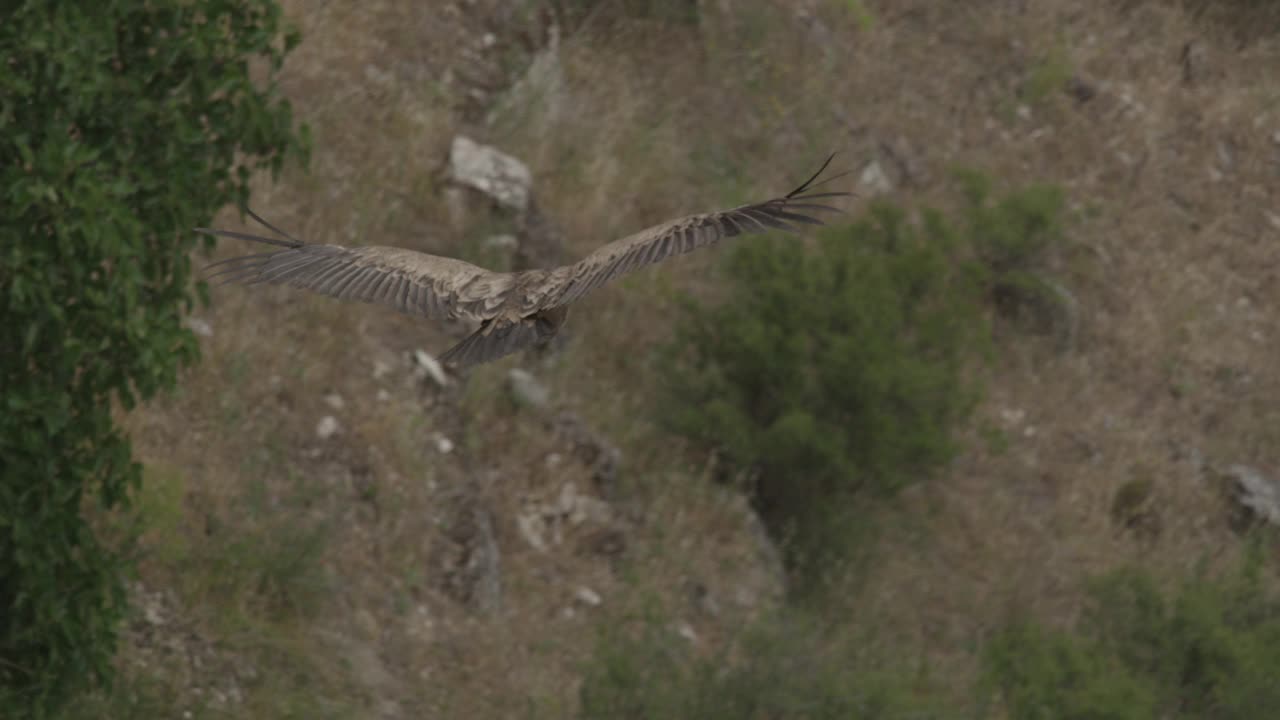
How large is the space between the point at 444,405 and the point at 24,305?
4.68m

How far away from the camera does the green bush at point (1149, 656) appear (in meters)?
10.9

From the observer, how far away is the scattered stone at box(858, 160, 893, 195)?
15000mm

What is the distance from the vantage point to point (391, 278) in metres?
5.69

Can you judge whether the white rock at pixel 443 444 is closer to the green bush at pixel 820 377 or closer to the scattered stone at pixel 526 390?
the scattered stone at pixel 526 390

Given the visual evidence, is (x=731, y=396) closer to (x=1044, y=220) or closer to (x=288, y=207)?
(x=288, y=207)

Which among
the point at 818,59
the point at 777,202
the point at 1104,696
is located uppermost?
the point at 777,202

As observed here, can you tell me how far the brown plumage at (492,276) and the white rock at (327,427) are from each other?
4053 millimetres

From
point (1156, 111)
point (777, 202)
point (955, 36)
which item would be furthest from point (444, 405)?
point (1156, 111)

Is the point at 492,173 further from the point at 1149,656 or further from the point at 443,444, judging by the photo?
the point at 1149,656

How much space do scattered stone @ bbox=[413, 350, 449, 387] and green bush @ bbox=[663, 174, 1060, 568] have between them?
178 cm

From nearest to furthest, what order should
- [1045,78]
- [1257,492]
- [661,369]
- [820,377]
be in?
[820,377]
[661,369]
[1257,492]
[1045,78]

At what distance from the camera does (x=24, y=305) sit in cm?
603

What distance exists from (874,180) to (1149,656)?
16.2ft

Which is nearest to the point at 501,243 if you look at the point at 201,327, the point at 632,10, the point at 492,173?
the point at 492,173
